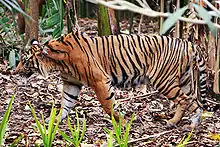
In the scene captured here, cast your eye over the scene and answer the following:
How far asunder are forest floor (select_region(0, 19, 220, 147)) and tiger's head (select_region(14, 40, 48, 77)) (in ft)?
0.55

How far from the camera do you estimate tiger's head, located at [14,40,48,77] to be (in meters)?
4.31

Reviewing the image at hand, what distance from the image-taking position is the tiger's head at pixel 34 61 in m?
4.31

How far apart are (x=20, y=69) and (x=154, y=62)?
3.94ft

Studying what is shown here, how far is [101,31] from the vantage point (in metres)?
5.51

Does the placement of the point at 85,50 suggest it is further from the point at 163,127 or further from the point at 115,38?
the point at 163,127

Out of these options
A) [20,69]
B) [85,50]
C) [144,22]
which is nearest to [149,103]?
[85,50]

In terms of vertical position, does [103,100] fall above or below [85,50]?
below

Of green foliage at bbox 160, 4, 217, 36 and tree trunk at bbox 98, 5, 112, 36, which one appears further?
tree trunk at bbox 98, 5, 112, 36

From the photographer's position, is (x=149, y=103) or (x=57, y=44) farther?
(x=149, y=103)

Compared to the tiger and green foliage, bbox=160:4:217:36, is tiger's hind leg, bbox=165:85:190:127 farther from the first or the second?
green foliage, bbox=160:4:217:36

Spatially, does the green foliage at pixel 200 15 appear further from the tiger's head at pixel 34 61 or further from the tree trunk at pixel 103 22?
the tree trunk at pixel 103 22

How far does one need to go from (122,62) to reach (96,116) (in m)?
0.63

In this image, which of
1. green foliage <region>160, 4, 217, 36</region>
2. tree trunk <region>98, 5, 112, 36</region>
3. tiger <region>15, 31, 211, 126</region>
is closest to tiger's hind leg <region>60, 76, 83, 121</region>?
tiger <region>15, 31, 211, 126</region>

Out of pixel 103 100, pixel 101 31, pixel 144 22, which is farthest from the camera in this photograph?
pixel 144 22
